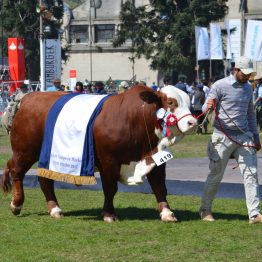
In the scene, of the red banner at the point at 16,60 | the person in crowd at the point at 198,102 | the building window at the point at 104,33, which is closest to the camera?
the person in crowd at the point at 198,102

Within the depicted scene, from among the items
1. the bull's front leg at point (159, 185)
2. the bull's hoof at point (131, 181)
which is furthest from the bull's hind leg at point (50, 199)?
the bull's front leg at point (159, 185)

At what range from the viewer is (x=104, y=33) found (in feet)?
258

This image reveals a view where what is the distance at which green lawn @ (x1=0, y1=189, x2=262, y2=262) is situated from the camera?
312 inches

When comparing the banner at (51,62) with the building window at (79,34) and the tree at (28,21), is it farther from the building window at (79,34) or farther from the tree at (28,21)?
the building window at (79,34)

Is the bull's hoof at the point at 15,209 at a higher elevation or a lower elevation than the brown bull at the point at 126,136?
lower

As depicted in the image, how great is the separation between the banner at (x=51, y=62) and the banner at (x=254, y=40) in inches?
300

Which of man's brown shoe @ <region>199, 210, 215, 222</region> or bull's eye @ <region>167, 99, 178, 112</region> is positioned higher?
bull's eye @ <region>167, 99, 178, 112</region>

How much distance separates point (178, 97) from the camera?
977 cm

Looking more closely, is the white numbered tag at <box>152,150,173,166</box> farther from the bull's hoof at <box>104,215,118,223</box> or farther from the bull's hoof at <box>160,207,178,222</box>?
the bull's hoof at <box>104,215,118,223</box>

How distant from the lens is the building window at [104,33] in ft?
256

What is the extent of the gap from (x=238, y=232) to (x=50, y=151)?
8.38 feet

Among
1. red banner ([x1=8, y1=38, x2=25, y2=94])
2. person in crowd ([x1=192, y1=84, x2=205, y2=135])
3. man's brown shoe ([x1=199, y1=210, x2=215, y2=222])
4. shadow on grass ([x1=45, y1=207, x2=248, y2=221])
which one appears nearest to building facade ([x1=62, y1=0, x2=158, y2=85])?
red banner ([x1=8, y1=38, x2=25, y2=94])

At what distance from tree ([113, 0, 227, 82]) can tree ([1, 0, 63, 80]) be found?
5230 millimetres

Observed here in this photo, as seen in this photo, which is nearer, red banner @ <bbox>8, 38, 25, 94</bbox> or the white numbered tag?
the white numbered tag
